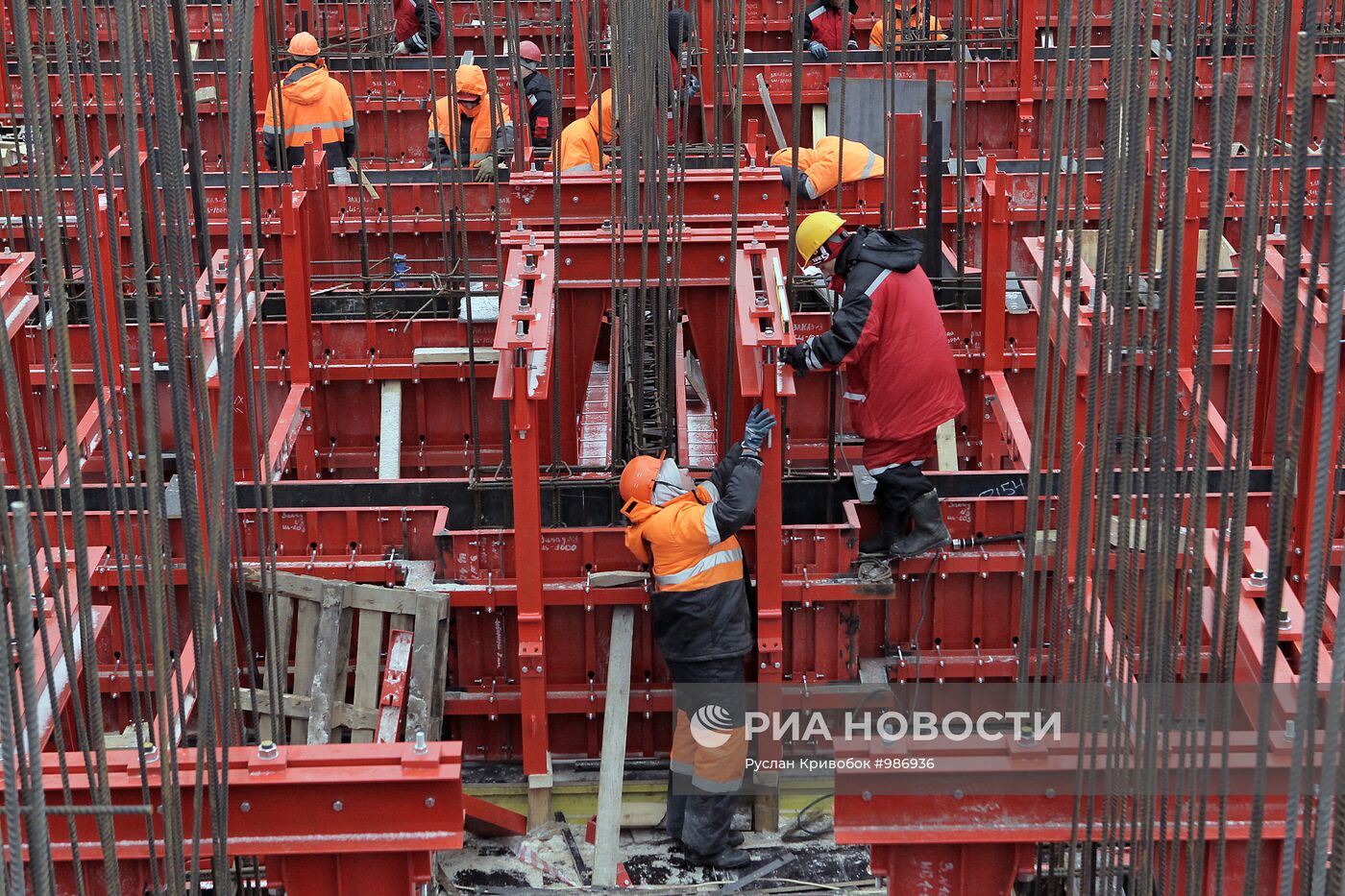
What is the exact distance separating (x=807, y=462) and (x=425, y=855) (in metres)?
5.03

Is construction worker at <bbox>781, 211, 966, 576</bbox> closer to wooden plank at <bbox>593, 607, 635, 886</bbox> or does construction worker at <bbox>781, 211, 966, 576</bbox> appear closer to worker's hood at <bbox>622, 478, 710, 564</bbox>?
worker's hood at <bbox>622, 478, 710, 564</bbox>

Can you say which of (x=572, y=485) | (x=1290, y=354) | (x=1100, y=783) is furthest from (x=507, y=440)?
(x=1290, y=354)

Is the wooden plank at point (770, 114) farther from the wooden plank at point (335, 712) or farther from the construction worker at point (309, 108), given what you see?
the wooden plank at point (335, 712)

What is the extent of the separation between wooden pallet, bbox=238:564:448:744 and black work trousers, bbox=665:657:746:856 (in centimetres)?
121

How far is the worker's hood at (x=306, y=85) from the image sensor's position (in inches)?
556

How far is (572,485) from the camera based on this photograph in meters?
9.34

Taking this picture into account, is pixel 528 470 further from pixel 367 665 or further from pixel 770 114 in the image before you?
pixel 770 114

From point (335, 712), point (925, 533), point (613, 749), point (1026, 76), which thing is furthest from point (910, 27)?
point (335, 712)

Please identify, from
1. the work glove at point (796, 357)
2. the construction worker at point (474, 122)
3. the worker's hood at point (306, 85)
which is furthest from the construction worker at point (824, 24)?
the work glove at point (796, 357)

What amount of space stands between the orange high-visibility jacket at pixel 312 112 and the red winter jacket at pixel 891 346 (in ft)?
20.6

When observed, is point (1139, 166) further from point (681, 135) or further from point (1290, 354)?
point (681, 135)

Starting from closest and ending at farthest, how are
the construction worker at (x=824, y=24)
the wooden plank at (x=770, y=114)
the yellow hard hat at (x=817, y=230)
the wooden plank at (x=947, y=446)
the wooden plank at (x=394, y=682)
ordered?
the wooden plank at (x=394, y=682)
the yellow hard hat at (x=817, y=230)
the wooden plank at (x=947, y=446)
the wooden plank at (x=770, y=114)
the construction worker at (x=824, y=24)

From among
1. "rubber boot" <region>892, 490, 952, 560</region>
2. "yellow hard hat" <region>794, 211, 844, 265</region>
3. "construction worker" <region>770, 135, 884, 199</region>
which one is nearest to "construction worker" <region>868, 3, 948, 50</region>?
"construction worker" <region>770, 135, 884, 199</region>

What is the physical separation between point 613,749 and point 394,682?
1.13 metres
